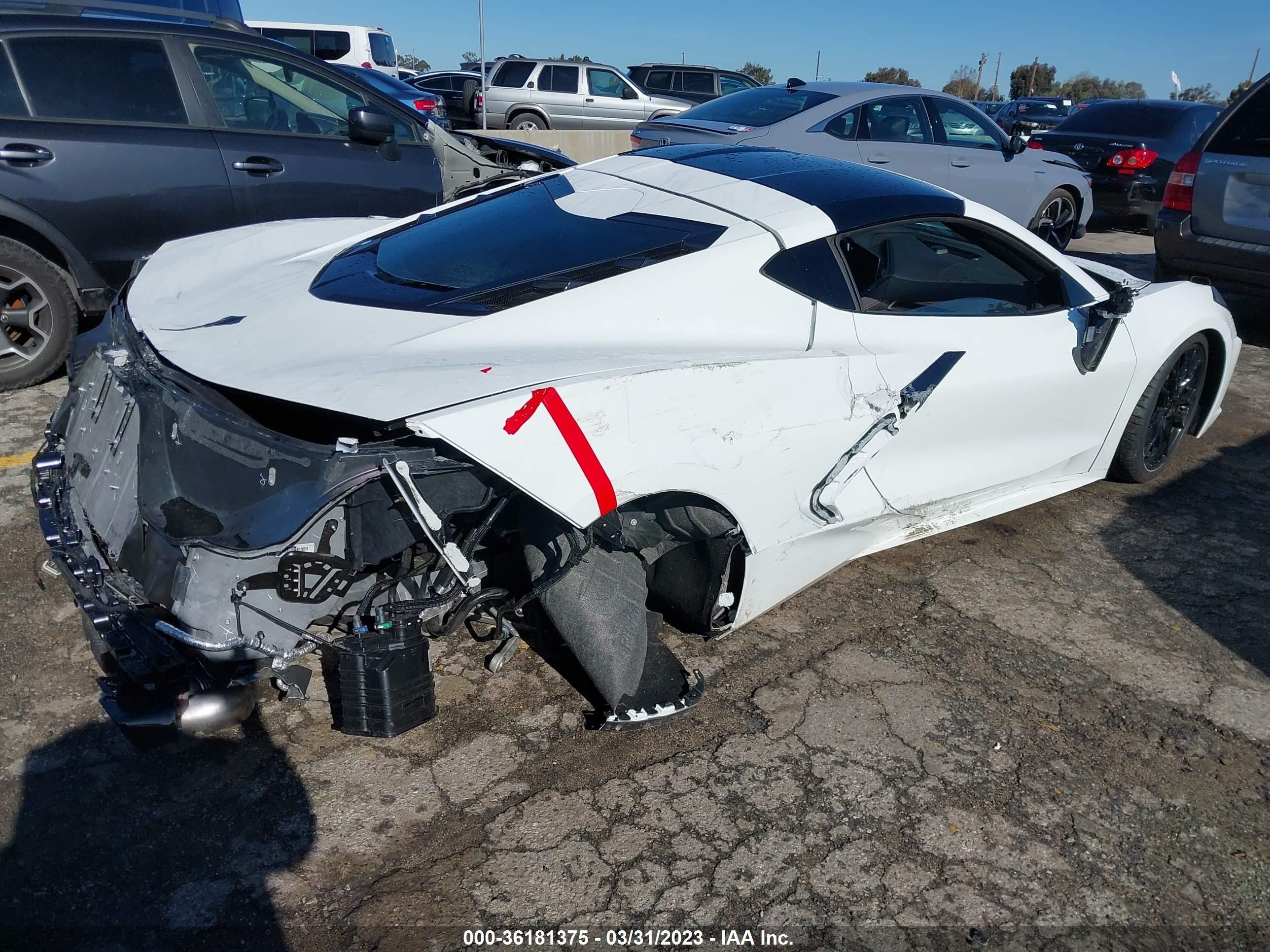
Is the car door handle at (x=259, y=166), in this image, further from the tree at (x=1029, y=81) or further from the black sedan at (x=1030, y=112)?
the tree at (x=1029, y=81)

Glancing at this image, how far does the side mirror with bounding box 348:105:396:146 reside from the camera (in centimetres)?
530

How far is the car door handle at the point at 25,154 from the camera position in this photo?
4715mm

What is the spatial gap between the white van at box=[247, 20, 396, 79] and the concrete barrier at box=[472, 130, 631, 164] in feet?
16.1

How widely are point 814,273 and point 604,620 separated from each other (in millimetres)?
1280

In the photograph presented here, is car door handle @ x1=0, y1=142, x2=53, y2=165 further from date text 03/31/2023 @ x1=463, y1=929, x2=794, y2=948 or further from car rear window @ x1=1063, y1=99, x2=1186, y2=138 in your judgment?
car rear window @ x1=1063, y1=99, x2=1186, y2=138

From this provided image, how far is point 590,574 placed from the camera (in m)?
2.86

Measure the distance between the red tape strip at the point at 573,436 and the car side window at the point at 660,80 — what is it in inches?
749

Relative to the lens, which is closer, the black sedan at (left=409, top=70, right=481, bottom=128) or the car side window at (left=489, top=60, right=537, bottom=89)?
the black sedan at (left=409, top=70, right=481, bottom=128)

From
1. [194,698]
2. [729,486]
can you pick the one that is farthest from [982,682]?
[194,698]

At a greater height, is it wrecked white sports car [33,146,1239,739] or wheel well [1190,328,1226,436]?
wrecked white sports car [33,146,1239,739]

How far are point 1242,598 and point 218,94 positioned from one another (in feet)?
17.9

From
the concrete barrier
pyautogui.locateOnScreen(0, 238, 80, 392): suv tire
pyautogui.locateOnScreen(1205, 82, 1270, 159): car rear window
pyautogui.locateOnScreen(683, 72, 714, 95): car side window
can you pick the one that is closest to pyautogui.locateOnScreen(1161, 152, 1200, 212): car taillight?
pyautogui.locateOnScreen(1205, 82, 1270, 159): car rear window

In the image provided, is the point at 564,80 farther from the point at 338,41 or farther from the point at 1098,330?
the point at 1098,330

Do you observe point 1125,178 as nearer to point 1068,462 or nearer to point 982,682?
point 1068,462
